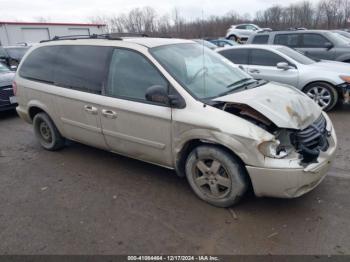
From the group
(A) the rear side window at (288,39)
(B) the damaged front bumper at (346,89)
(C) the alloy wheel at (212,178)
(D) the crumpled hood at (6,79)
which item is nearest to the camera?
(C) the alloy wheel at (212,178)

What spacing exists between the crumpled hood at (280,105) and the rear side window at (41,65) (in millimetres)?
2702

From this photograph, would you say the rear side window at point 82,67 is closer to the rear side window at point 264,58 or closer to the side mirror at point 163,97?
the side mirror at point 163,97

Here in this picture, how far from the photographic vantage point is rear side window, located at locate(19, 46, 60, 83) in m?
4.32

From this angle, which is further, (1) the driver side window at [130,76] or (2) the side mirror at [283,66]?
(2) the side mirror at [283,66]

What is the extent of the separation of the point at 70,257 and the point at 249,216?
1721 mm

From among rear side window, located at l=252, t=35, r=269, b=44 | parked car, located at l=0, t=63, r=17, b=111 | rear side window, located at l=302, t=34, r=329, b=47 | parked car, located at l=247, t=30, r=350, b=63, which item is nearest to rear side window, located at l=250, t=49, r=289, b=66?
parked car, located at l=247, t=30, r=350, b=63

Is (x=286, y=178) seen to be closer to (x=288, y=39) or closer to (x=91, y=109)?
(x=91, y=109)

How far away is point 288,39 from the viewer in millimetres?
9109

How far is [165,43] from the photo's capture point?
3.68 m

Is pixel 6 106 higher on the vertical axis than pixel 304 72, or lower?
lower

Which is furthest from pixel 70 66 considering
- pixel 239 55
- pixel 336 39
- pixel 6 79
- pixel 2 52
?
pixel 2 52

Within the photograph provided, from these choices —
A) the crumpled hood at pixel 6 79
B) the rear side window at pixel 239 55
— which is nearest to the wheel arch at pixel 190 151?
the rear side window at pixel 239 55

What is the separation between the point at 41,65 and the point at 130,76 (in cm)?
186

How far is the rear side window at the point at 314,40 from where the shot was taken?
871 cm
